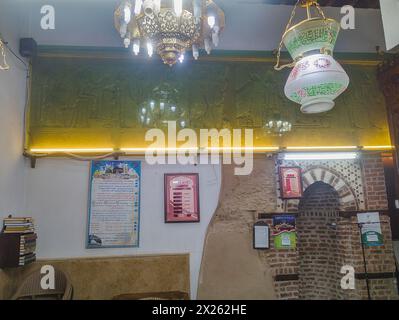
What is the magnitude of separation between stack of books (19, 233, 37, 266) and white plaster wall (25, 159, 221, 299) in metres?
0.20

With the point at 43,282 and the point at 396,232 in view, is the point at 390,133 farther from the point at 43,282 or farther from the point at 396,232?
the point at 43,282

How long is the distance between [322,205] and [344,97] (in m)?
1.54

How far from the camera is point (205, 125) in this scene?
13.3 feet

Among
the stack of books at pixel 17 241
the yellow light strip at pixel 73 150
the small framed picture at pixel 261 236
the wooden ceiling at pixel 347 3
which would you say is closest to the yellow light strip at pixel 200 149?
the yellow light strip at pixel 73 150

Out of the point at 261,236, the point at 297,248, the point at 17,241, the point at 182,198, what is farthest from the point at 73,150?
the point at 297,248

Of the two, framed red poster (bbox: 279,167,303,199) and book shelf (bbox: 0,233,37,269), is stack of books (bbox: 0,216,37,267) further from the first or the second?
framed red poster (bbox: 279,167,303,199)

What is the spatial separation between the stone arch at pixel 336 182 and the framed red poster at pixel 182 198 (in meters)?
1.44

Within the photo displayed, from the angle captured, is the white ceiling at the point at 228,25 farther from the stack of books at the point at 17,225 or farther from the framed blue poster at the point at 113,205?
the stack of books at the point at 17,225

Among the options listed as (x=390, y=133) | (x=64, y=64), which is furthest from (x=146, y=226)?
(x=390, y=133)

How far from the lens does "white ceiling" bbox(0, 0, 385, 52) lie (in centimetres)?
404

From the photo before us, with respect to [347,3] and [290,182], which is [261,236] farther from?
[347,3]

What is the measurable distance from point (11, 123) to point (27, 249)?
1401 mm

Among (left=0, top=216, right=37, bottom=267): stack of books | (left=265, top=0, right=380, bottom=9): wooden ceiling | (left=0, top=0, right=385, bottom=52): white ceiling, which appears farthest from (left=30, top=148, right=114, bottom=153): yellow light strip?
(left=265, top=0, right=380, bottom=9): wooden ceiling

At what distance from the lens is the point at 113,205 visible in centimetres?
374
